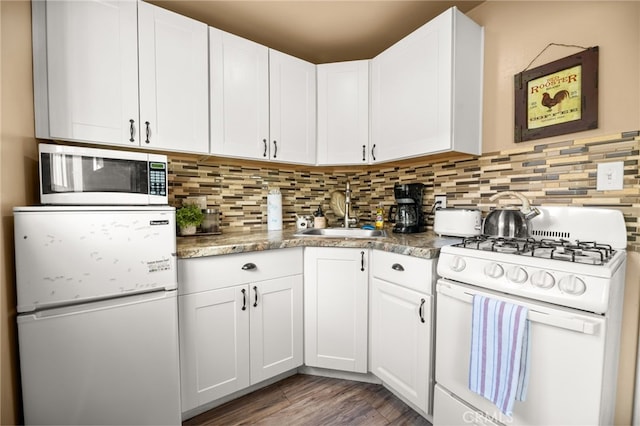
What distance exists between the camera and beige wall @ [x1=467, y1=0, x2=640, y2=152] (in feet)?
3.89

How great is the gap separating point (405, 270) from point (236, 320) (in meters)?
0.97

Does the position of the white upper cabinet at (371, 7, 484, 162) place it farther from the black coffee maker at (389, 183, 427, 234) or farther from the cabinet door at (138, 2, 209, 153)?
the cabinet door at (138, 2, 209, 153)

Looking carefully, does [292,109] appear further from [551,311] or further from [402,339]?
[551,311]

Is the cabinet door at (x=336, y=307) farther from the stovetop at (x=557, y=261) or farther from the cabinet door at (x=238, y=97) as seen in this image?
the cabinet door at (x=238, y=97)

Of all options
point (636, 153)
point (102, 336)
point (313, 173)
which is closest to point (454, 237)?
point (636, 153)

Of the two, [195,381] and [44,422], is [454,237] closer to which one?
[195,381]

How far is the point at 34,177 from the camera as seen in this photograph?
1265 millimetres

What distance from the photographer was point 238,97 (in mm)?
1792

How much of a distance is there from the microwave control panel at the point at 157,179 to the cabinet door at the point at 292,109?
30.1 inches

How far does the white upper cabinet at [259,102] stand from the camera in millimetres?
1722

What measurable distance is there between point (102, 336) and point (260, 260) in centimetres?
76

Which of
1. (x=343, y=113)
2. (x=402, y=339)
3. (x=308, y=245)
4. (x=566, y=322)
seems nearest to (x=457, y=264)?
(x=566, y=322)

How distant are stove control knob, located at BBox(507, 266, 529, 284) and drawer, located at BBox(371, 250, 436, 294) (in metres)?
0.34

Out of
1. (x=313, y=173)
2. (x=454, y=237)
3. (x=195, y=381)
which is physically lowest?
(x=195, y=381)
